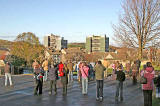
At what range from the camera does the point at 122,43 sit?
20.9 metres

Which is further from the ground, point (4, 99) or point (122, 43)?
point (122, 43)

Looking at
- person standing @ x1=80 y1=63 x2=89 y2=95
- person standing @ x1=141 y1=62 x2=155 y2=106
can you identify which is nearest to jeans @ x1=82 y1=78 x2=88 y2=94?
person standing @ x1=80 y1=63 x2=89 y2=95

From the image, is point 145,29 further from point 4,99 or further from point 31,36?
point 31,36

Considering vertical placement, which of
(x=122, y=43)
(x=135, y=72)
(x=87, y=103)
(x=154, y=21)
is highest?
(x=154, y=21)

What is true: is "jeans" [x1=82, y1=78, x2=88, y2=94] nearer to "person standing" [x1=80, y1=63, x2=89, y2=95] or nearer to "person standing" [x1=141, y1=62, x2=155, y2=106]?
"person standing" [x1=80, y1=63, x2=89, y2=95]

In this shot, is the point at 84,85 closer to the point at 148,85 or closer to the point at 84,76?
the point at 84,76

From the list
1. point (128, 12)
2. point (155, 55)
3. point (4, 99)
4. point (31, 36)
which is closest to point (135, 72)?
point (128, 12)

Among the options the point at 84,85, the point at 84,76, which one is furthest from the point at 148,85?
the point at 84,85

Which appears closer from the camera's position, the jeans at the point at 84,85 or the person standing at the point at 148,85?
the person standing at the point at 148,85

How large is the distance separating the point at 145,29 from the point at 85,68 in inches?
391

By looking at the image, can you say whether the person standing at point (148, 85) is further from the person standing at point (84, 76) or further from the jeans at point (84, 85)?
the jeans at point (84, 85)

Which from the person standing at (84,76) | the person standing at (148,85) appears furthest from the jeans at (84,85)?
the person standing at (148,85)

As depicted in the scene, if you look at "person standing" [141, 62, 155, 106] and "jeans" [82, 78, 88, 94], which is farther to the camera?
"jeans" [82, 78, 88, 94]

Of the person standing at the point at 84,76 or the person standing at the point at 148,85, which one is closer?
the person standing at the point at 148,85
